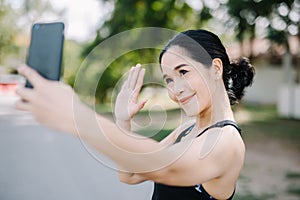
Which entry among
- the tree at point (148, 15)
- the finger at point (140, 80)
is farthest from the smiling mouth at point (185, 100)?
the tree at point (148, 15)

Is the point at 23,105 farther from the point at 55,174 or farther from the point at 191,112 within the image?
the point at 55,174

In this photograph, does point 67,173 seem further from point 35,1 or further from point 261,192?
point 35,1

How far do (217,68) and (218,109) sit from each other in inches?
4.2

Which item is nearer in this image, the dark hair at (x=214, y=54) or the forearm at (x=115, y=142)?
the forearm at (x=115, y=142)

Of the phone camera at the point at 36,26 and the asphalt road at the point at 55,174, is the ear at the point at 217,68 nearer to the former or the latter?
the phone camera at the point at 36,26

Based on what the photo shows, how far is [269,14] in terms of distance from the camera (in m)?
9.52

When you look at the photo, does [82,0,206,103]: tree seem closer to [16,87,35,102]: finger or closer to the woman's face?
the woman's face

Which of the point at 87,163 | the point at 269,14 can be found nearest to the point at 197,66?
the point at 87,163

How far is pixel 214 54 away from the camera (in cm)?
104

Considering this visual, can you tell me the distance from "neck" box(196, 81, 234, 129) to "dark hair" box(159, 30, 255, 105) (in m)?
0.07

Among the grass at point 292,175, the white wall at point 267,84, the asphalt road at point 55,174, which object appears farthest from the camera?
the white wall at point 267,84

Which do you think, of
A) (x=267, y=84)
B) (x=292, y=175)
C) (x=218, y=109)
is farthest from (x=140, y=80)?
(x=267, y=84)

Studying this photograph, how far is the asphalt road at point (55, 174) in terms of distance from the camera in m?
3.98

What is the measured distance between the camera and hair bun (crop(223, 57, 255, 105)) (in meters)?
1.15
